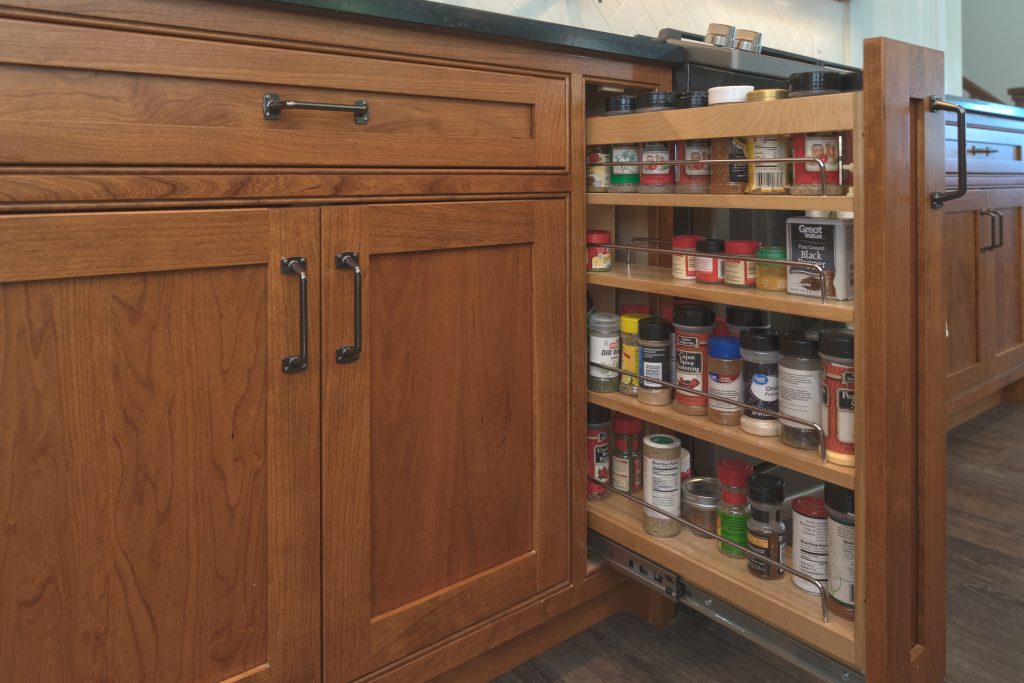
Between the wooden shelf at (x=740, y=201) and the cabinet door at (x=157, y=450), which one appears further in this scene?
the wooden shelf at (x=740, y=201)

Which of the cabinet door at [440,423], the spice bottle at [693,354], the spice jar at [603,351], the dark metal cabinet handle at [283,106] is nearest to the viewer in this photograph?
the dark metal cabinet handle at [283,106]

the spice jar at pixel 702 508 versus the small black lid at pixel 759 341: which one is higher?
the small black lid at pixel 759 341

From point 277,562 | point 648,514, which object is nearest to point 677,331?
point 648,514

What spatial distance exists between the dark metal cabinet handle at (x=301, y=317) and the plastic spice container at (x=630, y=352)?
1.93 feet

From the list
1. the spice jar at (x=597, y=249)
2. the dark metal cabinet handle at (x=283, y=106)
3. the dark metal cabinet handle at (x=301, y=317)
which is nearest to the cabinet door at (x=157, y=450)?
the dark metal cabinet handle at (x=301, y=317)

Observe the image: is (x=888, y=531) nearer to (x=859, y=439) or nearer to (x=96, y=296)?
(x=859, y=439)

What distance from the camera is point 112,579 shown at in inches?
34.2

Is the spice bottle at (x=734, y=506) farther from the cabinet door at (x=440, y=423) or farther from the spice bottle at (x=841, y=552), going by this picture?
the cabinet door at (x=440, y=423)

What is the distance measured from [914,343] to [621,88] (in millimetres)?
649

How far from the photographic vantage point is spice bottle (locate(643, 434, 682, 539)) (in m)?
1.28

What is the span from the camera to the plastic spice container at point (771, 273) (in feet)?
3.61

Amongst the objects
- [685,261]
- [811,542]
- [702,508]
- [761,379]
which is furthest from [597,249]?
[811,542]

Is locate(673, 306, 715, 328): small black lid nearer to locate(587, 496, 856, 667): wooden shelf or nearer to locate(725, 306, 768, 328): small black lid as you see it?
locate(725, 306, 768, 328): small black lid

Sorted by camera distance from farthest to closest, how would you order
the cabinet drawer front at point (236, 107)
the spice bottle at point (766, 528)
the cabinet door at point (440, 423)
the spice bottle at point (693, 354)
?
the spice bottle at point (693, 354)
the spice bottle at point (766, 528)
the cabinet door at point (440, 423)
the cabinet drawer front at point (236, 107)
